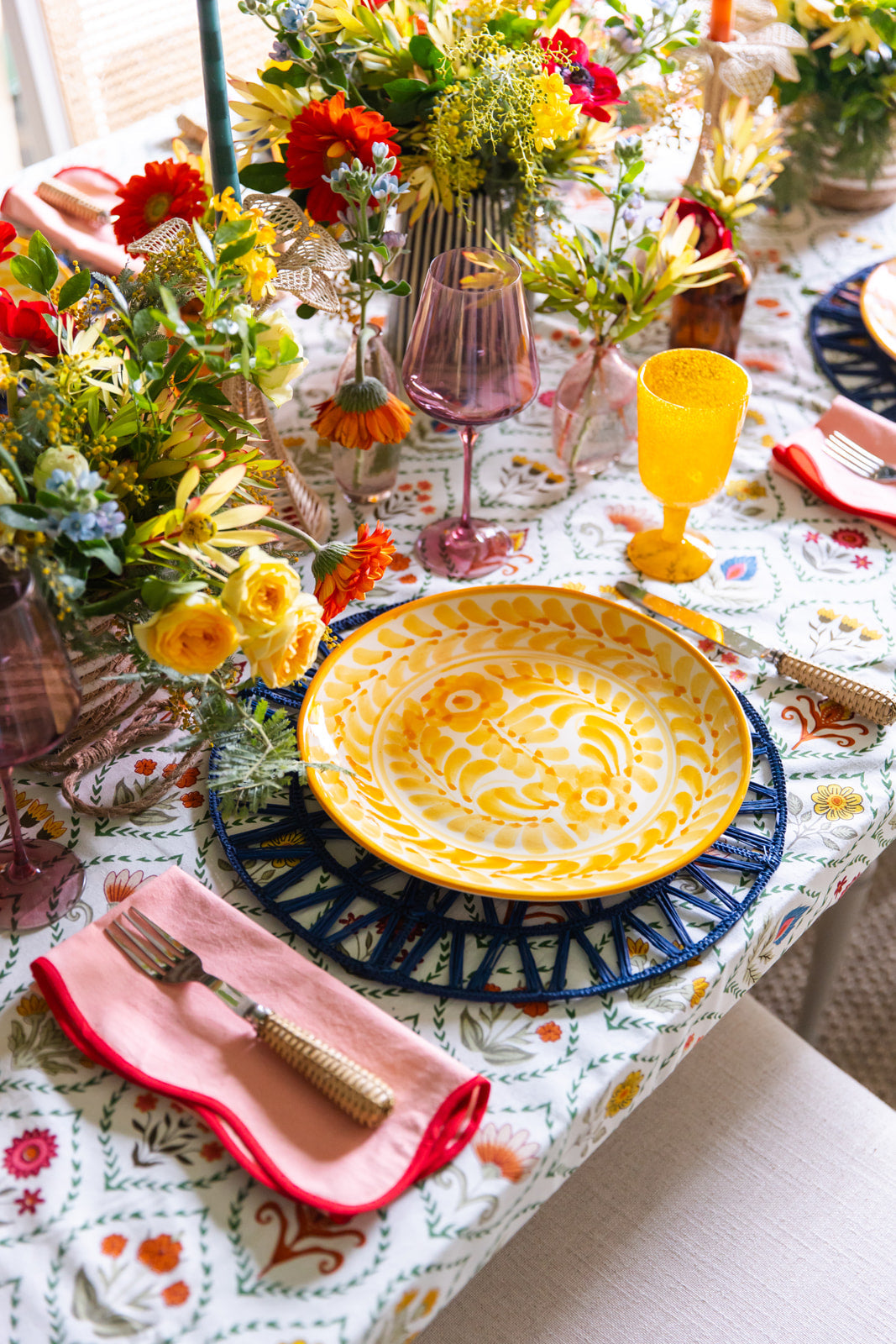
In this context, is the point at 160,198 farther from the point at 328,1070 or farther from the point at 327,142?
the point at 328,1070

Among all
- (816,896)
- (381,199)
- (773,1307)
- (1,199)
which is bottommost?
(773,1307)

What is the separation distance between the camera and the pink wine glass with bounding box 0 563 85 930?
0.63 m

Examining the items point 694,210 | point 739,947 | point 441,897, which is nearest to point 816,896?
point 739,947

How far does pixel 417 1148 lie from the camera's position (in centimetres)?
63

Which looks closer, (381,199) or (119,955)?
(119,955)

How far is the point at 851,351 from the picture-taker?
1.35m

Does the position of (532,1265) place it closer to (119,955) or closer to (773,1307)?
(773,1307)

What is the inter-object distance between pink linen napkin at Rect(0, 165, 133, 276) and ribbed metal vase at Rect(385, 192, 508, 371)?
0.29 metres

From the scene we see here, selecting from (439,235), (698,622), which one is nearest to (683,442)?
(698,622)

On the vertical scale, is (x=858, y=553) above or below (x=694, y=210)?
below

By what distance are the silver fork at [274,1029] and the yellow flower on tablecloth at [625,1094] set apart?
152 millimetres

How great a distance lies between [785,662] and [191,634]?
0.52 meters

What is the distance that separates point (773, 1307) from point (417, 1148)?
40cm

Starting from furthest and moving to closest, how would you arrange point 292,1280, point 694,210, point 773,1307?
point 694,210 → point 773,1307 → point 292,1280
